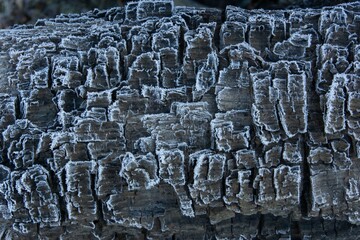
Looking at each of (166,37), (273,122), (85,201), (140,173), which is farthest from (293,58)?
(85,201)

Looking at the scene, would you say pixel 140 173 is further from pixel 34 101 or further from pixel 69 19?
pixel 69 19

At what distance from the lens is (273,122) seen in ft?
3.19

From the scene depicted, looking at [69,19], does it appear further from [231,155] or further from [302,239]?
[302,239]

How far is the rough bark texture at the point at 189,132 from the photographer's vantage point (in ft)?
3.21

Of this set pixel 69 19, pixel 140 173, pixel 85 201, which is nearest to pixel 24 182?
pixel 85 201

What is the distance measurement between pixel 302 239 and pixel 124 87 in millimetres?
482

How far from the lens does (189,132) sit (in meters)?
1.00

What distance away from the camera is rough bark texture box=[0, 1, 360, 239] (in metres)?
0.98

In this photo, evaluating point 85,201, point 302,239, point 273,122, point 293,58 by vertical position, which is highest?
point 293,58

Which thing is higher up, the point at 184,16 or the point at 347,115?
the point at 184,16

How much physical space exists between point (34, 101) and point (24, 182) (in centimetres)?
17

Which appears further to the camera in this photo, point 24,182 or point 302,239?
point 302,239

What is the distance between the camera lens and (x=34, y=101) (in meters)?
1.05

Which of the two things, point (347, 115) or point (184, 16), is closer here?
point (347, 115)
